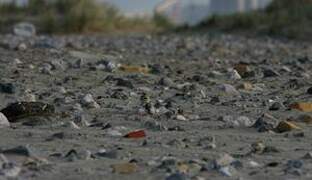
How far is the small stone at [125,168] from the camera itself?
2771mm

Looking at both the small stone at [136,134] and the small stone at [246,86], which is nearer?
the small stone at [136,134]

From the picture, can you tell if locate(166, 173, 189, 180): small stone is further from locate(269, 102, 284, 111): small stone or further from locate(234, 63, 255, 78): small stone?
locate(234, 63, 255, 78): small stone

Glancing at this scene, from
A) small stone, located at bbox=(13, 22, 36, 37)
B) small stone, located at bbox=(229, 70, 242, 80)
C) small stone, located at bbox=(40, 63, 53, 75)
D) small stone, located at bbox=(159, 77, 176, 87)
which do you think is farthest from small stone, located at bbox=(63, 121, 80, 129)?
small stone, located at bbox=(13, 22, 36, 37)

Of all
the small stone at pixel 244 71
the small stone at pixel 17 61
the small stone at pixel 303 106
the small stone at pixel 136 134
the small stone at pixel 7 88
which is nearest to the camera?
the small stone at pixel 136 134

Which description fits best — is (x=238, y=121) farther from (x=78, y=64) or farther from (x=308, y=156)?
(x=78, y=64)

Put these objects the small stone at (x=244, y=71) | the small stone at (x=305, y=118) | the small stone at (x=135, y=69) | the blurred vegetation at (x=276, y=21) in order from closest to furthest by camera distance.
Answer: the small stone at (x=305, y=118) < the small stone at (x=244, y=71) < the small stone at (x=135, y=69) < the blurred vegetation at (x=276, y=21)

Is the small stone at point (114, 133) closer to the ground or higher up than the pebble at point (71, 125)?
closer to the ground

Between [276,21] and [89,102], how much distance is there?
13799 millimetres

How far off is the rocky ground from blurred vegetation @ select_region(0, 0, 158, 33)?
12.5 meters

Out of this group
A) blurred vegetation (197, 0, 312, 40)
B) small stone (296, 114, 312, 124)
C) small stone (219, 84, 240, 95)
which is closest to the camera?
small stone (296, 114, 312, 124)

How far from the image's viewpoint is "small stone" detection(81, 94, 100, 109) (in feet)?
14.2

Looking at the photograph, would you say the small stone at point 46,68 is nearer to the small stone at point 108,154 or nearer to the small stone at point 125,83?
the small stone at point 125,83

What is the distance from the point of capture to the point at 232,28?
19141mm

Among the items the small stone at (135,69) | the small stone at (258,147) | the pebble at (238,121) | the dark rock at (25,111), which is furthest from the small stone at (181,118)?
the small stone at (135,69)
